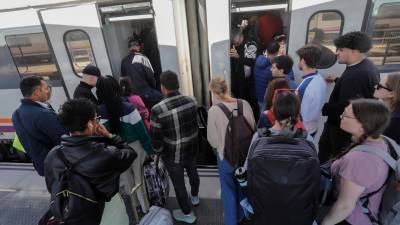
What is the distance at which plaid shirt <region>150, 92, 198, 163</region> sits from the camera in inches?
82.4

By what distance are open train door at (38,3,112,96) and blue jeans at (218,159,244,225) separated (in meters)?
2.61

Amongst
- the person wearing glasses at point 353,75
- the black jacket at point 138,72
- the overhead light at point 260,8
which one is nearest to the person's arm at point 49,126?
the black jacket at point 138,72

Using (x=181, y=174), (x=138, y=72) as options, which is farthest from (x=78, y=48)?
(x=181, y=174)

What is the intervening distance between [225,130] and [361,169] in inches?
40.4

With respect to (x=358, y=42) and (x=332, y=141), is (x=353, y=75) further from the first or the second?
(x=332, y=141)

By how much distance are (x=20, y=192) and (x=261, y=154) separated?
3.42 meters

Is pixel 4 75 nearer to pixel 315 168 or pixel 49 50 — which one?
pixel 49 50

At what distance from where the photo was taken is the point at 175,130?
7.15 ft

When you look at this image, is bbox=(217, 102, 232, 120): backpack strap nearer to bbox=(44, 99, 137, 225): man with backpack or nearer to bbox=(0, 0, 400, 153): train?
bbox=(44, 99, 137, 225): man with backpack

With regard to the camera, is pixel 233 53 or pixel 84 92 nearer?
pixel 84 92

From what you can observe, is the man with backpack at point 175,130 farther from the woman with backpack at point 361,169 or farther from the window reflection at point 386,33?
the window reflection at point 386,33

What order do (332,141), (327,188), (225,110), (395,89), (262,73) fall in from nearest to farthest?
(327,188)
(395,89)
(225,110)
(332,141)
(262,73)

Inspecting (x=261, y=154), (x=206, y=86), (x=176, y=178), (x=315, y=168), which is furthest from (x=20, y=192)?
(x=315, y=168)

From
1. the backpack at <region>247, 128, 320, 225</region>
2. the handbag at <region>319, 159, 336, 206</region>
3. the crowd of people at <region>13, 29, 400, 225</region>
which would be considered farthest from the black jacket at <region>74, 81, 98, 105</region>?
the handbag at <region>319, 159, 336, 206</region>
